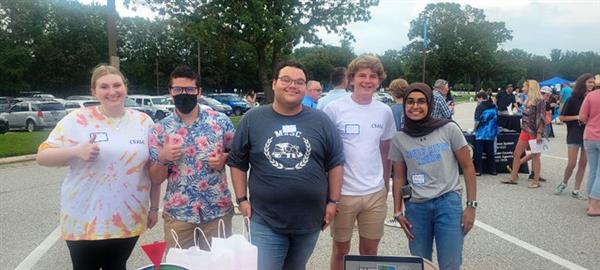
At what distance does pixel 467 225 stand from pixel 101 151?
2.42 meters

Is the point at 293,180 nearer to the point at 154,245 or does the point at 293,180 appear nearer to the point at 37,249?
the point at 154,245

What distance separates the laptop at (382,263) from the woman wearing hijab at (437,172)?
517 mm

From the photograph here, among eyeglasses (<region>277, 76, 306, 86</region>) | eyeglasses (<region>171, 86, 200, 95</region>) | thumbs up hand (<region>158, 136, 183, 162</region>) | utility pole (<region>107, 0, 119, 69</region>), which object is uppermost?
utility pole (<region>107, 0, 119, 69</region>)

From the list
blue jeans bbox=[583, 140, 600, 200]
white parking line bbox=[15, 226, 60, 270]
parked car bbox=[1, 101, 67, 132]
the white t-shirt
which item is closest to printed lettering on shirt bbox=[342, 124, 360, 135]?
the white t-shirt

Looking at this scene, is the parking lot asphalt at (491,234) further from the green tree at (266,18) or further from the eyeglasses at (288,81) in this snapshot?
the green tree at (266,18)

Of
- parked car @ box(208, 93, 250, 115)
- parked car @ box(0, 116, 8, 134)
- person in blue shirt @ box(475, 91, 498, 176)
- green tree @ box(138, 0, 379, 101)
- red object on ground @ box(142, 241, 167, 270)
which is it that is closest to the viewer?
red object on ground @ box(142, 241, 167, 270)

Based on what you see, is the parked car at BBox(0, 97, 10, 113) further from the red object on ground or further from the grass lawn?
the red object on ground

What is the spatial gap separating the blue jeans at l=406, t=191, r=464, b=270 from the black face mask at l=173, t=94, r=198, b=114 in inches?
64.9

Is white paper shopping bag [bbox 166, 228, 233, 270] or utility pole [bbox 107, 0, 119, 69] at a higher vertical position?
utility pole [bbox 107, 0, 119, 69]

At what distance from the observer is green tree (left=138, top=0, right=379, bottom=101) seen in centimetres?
2761

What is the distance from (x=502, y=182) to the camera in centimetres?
857

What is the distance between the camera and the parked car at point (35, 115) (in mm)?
22531

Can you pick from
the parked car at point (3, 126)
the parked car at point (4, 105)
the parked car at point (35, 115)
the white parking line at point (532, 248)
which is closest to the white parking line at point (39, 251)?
the white parking line at point (532, 248)

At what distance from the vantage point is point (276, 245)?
2865 mm
